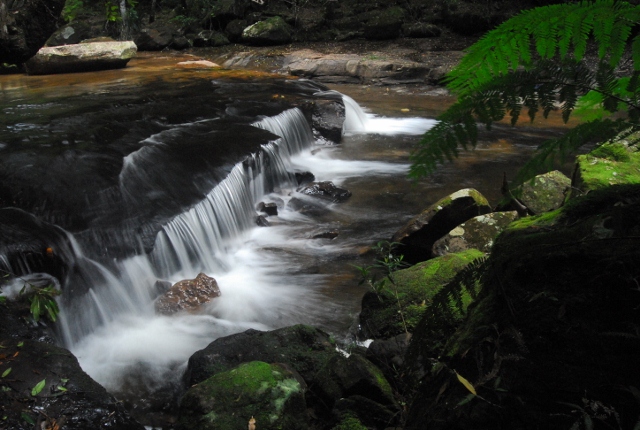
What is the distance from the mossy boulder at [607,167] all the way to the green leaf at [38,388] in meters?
4.41

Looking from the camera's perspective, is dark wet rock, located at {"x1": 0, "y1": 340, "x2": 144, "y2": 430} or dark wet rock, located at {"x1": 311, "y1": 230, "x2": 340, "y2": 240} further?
dark wet rock, located at {"x1": 311, "y1": 230, "x2": 340, "y2": 240}

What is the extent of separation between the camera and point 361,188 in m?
8.81

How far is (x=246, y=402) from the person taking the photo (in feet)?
9.65

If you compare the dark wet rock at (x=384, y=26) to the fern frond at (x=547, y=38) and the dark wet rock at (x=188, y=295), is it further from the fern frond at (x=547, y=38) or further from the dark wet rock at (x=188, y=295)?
the fern frond at (x=547, y=38)

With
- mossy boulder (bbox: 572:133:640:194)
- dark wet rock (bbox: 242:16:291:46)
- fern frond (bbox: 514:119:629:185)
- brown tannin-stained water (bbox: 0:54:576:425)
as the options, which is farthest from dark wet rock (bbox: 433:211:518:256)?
dark wet rock (bbox: 242:16:291:46)

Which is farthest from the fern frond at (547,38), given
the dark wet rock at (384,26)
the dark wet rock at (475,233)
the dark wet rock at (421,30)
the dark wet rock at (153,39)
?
the dark wet rock at (153,39)

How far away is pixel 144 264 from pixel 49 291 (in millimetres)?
2381

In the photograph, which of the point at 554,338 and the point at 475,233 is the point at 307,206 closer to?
the point at 475,233

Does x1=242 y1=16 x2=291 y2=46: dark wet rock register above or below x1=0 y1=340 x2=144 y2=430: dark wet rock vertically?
above

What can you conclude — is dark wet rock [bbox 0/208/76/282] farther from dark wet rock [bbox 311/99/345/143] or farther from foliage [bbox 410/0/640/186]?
dark wet rock [bbox 311/99/345/143]

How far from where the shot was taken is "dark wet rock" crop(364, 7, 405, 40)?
1992 centimetres

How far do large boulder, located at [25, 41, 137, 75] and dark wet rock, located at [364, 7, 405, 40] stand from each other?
914cm

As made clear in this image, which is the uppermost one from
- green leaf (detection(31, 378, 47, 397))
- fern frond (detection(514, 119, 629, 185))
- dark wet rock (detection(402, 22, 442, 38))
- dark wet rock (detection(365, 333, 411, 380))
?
fern frond (detection(514, 119, 629, 185))

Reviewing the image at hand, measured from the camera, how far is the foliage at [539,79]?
5.32ft
